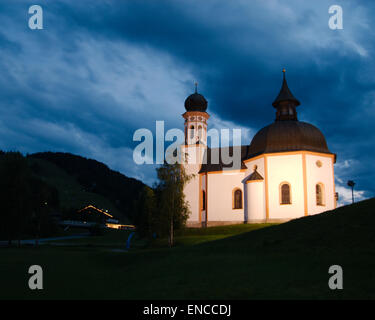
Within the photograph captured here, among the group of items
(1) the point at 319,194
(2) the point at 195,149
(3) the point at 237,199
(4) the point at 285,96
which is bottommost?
(3) the point at 237,199

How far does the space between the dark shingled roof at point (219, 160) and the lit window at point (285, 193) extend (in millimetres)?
6237

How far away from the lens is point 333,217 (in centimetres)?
1969

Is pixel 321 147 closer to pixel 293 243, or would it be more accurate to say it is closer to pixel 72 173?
pixel 293 243

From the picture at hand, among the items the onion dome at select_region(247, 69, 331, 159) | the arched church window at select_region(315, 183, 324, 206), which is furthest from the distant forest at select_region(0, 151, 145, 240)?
the arched church window at select_region(315, 183, 324, 206)

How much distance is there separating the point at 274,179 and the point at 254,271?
27.5m

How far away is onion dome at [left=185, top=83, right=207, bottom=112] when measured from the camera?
48688 mm

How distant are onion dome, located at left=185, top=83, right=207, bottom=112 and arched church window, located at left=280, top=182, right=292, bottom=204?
17822 millimetres

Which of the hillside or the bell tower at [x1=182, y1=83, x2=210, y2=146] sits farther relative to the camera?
the hillside

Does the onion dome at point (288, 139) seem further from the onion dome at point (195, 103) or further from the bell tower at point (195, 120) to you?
the onion dome at point (195, 103)

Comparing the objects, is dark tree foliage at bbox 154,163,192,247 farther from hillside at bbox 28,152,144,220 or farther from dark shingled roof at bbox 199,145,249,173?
hillside at bbox 28,152,144,220

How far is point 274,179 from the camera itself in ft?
125

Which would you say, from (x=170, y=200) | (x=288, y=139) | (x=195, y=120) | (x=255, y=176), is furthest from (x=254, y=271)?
(x=195, y=120)

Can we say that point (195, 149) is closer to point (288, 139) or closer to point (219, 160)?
point (219, 160)
